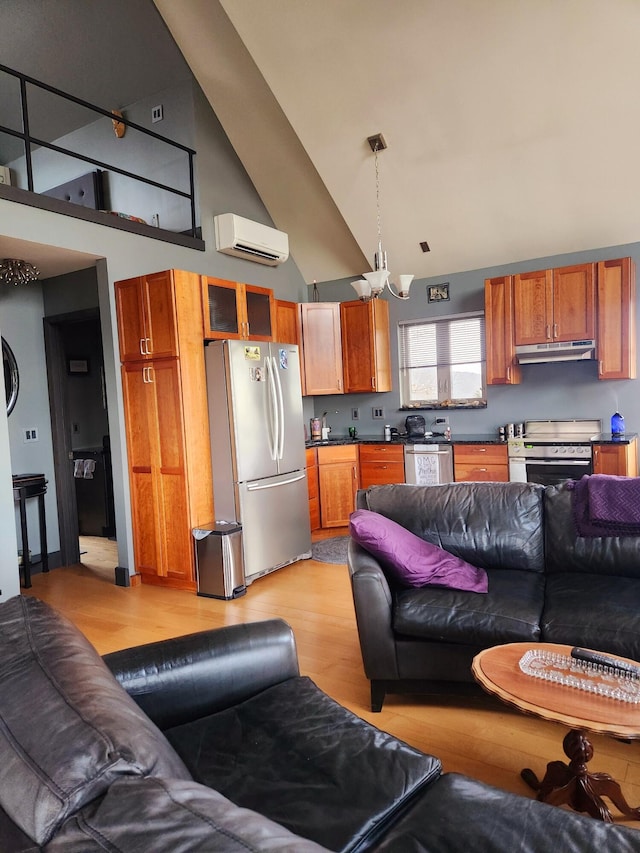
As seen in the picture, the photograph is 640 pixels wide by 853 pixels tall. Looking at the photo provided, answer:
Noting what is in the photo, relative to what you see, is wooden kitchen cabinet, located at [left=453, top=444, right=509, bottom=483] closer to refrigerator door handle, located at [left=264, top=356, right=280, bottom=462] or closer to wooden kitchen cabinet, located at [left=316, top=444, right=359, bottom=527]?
wooden kitchen cabinet, located at [left=316, top=444, right=359, bottom=527]

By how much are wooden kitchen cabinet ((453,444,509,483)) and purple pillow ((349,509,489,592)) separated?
2.78 meters

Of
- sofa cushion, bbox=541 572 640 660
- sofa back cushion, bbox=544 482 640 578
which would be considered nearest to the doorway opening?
sofa back cushion, bbox=544 482 640 578

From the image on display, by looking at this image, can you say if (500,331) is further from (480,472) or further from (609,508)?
(609,508)

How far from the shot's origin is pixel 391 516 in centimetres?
317

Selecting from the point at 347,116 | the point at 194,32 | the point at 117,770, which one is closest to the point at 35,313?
the point at 194,32

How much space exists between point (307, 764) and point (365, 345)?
5122 millimetres

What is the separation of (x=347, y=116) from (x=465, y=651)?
4.11 m

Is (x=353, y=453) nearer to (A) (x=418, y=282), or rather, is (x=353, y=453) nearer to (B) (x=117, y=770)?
(A) (x=418, y=282)

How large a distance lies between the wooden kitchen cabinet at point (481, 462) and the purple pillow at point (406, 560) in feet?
9.11

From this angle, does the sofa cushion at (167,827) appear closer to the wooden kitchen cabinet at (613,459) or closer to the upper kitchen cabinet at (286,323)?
the wooden kitchen cabinet at (613,459)

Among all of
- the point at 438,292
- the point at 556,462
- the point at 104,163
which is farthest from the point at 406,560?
the point at 104,163

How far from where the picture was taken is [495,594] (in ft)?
8.41

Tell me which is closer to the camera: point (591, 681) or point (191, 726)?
point (191, 726)

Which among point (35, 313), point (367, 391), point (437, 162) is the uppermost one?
point (437, 162)
